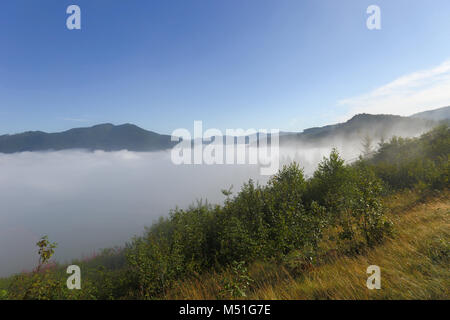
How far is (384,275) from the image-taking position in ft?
17.6

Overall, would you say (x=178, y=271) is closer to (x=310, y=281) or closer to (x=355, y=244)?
(x=310, y=281)

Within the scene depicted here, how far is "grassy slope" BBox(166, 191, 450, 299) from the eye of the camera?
15.0 feet

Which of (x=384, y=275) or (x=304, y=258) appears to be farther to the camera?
(x=304, y=258)

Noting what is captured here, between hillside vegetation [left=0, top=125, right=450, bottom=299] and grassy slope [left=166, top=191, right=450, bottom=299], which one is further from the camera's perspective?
hillside vegetation [left=0, top=125, right=450, bottom=299]

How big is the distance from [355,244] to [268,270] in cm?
380

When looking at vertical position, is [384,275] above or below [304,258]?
above

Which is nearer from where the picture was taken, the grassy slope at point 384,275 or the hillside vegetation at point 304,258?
the grassy slope at point 384,275

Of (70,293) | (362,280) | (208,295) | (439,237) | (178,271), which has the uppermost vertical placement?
(439,237)

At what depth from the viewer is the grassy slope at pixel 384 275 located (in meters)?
4.57
